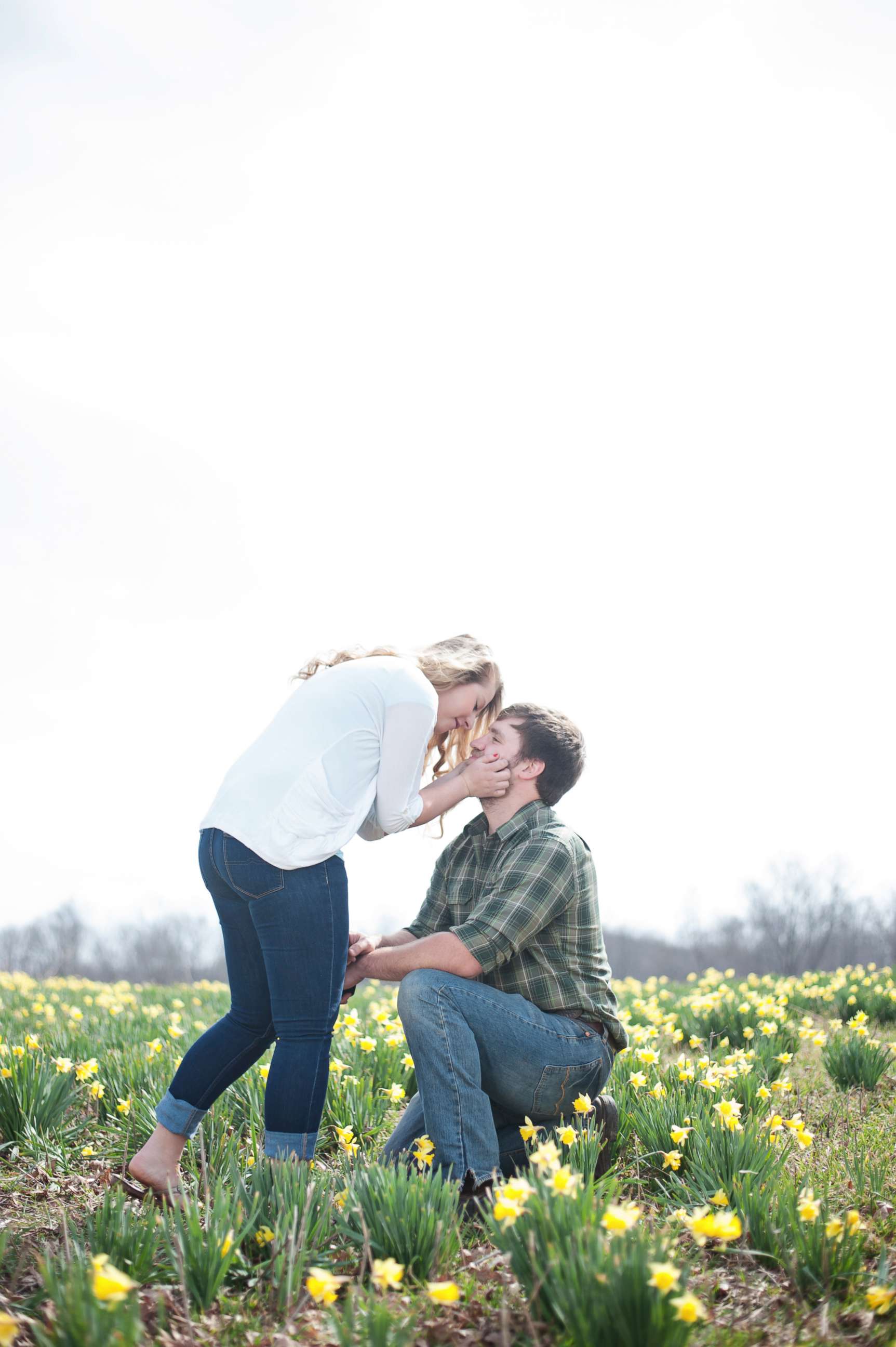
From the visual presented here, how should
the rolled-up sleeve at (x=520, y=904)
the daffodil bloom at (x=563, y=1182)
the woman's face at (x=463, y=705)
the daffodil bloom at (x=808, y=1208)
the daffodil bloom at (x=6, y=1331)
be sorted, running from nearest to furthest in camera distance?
the daffodil bloom at (x=6, y=1331) < the daffodil bloom at (x=563, y=1182) < the daffodil bloom at (x=808, y=1208) < the rolled-up sleeve at (x=520, y=904) < the woman's face at (x=463, y=705)

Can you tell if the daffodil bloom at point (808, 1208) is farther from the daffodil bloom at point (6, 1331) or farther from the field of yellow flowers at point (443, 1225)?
the daffodil bloom at point (6, 1331)

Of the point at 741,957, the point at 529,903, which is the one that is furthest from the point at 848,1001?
the point at 741,957

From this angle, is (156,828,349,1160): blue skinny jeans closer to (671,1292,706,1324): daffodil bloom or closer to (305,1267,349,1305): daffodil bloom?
(305,1267,349,1305): daffodil bloom

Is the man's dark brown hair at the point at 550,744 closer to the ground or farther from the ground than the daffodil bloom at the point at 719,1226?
farther from the ground

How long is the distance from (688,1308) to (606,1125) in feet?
5.13

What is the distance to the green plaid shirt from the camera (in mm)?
3279

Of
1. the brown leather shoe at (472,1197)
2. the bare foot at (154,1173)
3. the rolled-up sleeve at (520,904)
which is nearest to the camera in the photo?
the brown leather shoe at (472,1197)

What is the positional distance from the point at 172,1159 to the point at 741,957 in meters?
50.9

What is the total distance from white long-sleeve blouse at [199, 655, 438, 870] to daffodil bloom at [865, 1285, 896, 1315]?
191 cm

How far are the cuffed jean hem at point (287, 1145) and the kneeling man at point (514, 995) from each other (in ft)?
1.31

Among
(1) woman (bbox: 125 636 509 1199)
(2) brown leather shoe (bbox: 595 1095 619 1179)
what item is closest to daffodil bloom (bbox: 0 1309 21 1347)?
(1) woman (bbox: 125 636 509 1199)

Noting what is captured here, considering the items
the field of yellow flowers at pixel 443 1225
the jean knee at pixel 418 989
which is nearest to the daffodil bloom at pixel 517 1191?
the field of yellow flowers at pixel 443 1225

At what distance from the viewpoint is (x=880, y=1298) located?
2094 mm

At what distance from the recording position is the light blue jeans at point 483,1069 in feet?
10.0
